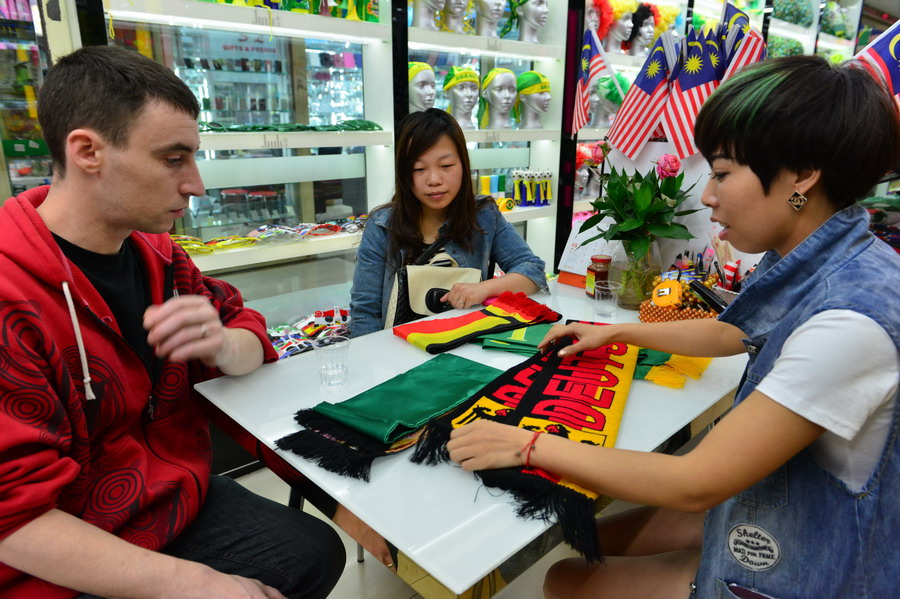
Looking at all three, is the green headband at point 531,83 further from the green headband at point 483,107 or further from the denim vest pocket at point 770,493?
the denim vest pocket at point 770,493

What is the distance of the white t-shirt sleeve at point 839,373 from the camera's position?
2.36 feet

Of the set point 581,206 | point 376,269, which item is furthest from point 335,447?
Result: point 581,206

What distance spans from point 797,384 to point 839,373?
1.9 inches

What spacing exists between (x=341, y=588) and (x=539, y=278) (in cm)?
122

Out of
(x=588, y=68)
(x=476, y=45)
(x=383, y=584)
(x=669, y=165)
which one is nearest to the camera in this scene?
(x=383, y=584)

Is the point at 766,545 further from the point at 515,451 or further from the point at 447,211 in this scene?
the point at 447,211

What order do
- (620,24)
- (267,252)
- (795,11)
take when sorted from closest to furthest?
1. (267,252)
2. (620,24)
3. (795,11)

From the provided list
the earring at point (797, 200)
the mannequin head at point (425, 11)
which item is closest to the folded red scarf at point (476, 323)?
the earring at point (797, 200)

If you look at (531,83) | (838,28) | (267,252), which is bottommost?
(267,252)

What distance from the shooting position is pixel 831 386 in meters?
0.72

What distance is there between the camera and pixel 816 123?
0.83m

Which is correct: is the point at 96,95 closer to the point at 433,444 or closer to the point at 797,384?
the point at 433,444

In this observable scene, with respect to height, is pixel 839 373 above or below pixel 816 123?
below

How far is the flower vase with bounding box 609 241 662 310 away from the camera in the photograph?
1930 mm
